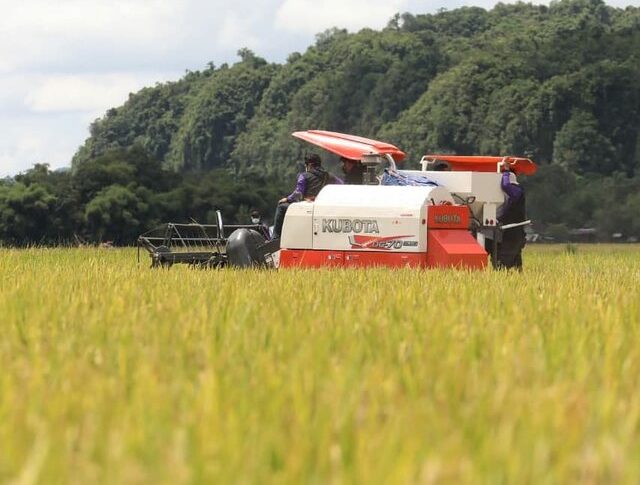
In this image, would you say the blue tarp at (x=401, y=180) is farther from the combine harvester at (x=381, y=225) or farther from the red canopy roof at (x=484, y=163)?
the red canopy roof at (x=484, y=163)

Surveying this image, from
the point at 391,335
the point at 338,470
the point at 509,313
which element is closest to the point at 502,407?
the point at 338,470

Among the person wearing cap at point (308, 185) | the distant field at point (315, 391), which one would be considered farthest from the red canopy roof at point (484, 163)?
the distant field at point (315, 391)

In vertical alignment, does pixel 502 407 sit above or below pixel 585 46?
below

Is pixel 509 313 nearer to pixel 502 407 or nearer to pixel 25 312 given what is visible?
pixel 25 312

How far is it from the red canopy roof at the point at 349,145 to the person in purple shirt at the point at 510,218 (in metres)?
1.21

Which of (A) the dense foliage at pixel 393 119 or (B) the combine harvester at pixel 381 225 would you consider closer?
(B) the combine harvester at pixel 381 225

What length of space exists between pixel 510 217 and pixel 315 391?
11.8 metres

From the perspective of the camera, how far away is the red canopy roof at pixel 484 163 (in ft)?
53.1

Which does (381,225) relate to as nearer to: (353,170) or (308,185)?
(308,185)

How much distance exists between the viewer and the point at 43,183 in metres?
54.3

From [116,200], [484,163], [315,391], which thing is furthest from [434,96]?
[315,391]

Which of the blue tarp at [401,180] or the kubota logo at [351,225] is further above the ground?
the blue tarp at [401,180]

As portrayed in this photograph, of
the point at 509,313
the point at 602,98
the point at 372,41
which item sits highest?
the point at 372,41

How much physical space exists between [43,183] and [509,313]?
4846 centimetres
